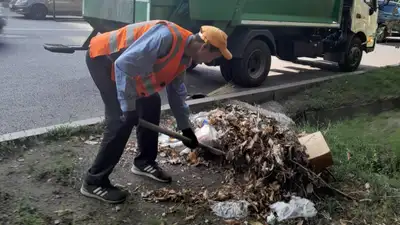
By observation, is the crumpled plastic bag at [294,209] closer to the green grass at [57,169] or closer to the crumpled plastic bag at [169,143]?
the crumpled plastic bag at [169,143]

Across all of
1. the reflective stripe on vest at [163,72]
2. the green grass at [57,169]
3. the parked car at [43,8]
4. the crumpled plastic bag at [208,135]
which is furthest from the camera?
the parked car at [43,8]

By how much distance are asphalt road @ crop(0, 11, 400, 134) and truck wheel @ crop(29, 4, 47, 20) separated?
5760 mm

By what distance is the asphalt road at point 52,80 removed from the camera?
564 cm

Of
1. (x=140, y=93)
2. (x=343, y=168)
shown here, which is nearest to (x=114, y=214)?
(x=140, y=93)

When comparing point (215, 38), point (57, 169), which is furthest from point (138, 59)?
point (57, 169)

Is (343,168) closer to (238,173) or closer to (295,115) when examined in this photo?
(238,173)

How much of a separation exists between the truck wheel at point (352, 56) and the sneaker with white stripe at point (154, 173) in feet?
22.9

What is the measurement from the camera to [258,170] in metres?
3.82

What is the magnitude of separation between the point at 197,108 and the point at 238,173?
79.8 inches

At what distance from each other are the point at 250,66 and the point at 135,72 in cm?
496

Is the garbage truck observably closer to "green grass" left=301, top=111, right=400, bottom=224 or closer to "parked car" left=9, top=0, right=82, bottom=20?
"green grass" left=301, top=111, right=400, bottom=224

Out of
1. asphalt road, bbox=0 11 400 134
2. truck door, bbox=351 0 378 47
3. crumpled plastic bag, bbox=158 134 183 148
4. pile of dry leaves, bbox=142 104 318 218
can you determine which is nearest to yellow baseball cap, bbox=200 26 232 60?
pile of dry leaves, bbox=142 104 318 218

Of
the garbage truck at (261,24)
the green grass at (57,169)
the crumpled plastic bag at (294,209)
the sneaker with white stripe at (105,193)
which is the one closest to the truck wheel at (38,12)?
the garbage truck at (261,24)

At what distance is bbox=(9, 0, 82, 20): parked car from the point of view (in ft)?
59.8
